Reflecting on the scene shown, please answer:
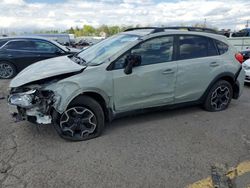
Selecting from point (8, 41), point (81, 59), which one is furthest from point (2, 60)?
point (81, 59)

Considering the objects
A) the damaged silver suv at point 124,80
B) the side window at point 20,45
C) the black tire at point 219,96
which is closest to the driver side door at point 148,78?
the damaged silver suv at point 124,80

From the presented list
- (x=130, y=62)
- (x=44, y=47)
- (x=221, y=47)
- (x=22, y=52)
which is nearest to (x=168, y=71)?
(x=130, y=62)

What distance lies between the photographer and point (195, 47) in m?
4.38

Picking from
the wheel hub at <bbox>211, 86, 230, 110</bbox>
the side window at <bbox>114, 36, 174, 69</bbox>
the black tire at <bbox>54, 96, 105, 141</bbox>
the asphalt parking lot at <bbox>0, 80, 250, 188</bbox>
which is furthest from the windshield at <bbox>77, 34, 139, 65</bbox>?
the wheel hub at <bbox>211, 86, 230, 110</bbox>

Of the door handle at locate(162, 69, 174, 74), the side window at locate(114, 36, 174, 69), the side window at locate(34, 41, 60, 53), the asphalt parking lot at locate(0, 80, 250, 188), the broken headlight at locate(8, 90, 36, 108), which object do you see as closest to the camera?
the asphalt parking lot at locate(0, 80, 250, 188)

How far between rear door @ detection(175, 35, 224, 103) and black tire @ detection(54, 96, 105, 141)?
1572 millimetres

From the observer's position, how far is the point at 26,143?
11.5 feet

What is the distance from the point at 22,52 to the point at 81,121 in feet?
18.9

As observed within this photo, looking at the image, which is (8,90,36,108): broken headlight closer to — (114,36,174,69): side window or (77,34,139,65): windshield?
(77,34,139,65): windshield

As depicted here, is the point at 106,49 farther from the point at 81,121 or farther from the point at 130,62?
the point at 81,121

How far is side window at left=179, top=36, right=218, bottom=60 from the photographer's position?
422cm

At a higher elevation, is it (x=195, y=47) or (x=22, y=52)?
(x=195, y=47)

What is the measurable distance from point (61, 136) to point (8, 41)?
20.0ft

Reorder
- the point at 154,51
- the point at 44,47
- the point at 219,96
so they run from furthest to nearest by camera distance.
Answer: the point at 44,47
the point at 219,96
the point at 154,51
